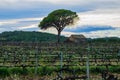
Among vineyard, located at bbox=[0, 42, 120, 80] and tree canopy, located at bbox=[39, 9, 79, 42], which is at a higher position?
tree canopy, located at bbox=[39, 9, 79, 42]

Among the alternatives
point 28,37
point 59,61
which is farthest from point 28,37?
point 59,61

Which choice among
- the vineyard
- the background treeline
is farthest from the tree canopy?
the vineyard

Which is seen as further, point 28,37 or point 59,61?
point 28,37

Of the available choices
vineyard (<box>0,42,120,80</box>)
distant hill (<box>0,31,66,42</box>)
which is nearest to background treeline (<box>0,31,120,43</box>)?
distant hill (<box>0,31,66,42</box>)

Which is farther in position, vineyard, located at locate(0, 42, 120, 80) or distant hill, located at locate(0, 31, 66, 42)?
distant hill, located at locate(0, 31, 66, 42)

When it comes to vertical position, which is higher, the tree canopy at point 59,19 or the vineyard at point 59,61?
the tree canopy at point 59,19

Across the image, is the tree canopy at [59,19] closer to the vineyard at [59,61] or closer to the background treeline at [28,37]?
the background treeline at [28,37]

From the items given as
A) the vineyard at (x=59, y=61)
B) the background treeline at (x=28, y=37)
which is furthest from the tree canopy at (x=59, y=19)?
the vineyard at (x=59, y=61)

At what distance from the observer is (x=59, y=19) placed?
354 ft

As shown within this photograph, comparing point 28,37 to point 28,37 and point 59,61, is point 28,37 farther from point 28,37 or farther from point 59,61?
point 59,61

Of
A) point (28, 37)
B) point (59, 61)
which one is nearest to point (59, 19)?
point (28, 37)

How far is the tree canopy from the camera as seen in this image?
105 metres

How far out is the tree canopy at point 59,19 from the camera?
10469cm

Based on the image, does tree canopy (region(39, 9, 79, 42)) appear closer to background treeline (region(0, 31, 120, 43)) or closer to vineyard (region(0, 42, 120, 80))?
background treeline (region(0, 31, 120, 43))
